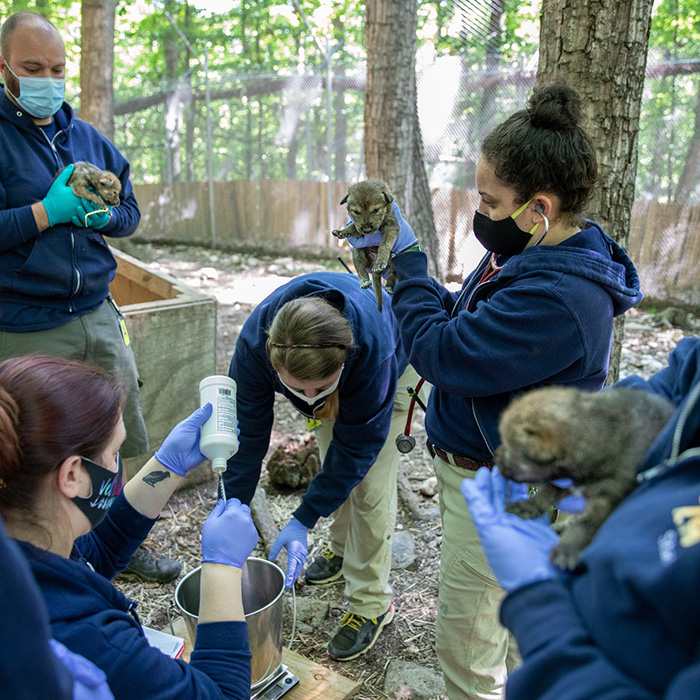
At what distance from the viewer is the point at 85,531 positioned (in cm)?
169

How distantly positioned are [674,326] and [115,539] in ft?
25.6

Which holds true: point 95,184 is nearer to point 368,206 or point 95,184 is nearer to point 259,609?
point 368,206

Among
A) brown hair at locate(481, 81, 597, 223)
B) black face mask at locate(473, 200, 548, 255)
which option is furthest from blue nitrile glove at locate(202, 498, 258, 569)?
brown hair at locate(481, 81, 597, 223)

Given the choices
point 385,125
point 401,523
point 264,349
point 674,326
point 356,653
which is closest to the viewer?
point 264,349

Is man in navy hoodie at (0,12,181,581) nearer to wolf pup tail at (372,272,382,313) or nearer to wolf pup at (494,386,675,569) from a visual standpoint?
wolf pup tail at (372,272,382,313)

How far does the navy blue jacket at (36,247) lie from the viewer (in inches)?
Answer: 123

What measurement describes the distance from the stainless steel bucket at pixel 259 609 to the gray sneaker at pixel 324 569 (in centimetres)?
83

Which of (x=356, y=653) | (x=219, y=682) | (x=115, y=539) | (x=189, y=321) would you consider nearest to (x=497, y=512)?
(x=219, y=682)

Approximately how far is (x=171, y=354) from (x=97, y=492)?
2.66 m

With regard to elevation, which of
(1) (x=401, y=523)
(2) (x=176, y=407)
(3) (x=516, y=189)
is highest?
(3) (x=516, y=189)

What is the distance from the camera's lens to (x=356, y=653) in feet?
10.2

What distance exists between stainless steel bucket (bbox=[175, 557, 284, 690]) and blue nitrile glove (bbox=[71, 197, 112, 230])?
6.07ft

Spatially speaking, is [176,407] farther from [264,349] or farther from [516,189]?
[516,189]

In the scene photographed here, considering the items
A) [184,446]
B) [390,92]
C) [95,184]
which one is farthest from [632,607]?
[390,92]
